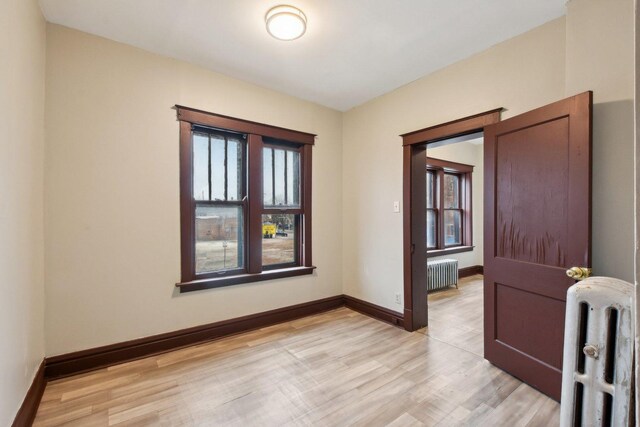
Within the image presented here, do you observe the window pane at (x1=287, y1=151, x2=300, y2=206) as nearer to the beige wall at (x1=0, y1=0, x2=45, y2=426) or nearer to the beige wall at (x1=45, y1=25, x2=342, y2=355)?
the beige wall at (x1=45, y1=25, x2=342, y2=355)

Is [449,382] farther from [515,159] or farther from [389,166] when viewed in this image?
[389,166]

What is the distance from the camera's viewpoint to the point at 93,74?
2.38 m

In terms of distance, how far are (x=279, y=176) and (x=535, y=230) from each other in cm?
263

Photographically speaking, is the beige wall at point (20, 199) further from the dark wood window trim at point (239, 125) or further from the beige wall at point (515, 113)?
the beige wall at point (515, 113)

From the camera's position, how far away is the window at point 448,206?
553 centimetres

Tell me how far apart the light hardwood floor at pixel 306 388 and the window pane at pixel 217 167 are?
1538 mm

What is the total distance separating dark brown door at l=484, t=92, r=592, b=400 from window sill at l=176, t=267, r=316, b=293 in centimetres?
206

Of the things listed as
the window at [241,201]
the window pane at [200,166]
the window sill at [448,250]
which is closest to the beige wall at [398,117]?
the window at [241,201]

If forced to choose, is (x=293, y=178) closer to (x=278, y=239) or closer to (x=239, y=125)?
(x=278, y=239)

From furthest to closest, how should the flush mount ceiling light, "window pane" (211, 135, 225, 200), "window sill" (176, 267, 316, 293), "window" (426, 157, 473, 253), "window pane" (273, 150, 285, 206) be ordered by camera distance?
"window" (426, 157, 473, 253) < "window pane" (273, 150, 285, 206) < "window pane" (211, 135, 225, 200) < "window sill" (176, 267, 316, 293) < the flush mount ceiling light

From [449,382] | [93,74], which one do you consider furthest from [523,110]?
[93,74]

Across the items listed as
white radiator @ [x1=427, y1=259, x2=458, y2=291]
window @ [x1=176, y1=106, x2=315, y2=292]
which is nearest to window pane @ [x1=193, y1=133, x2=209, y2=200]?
window @ [x1=176, y1=106, x2=315, y2=292]

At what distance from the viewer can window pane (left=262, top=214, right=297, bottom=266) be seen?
350cm

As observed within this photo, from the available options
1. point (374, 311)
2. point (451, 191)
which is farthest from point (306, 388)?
point (451, 191)
